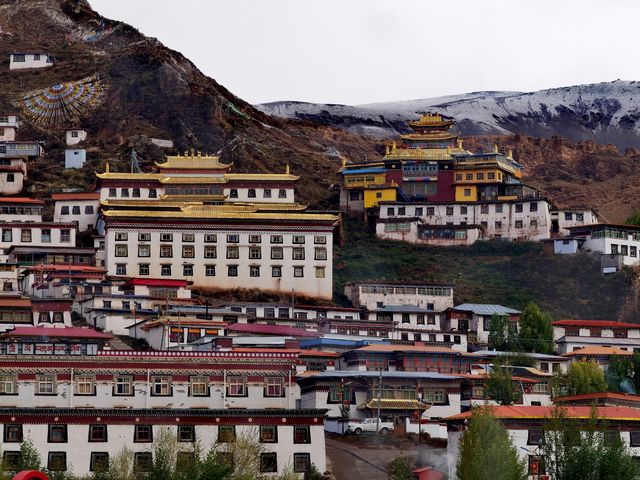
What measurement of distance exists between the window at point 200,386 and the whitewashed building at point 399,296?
39.5m

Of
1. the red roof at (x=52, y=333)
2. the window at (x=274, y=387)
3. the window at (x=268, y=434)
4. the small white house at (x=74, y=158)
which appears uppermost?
the small white house at (x=74, y=158)

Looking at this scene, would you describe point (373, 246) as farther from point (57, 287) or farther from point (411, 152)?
point (57, 287)

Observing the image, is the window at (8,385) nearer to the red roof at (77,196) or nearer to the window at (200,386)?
the window at (200,386)

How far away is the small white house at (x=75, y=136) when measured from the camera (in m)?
152

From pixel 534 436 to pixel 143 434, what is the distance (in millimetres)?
18207

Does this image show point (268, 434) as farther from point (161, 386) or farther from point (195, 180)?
point (195, 180)

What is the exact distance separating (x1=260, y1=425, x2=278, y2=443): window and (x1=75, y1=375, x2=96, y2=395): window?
27.5 feet

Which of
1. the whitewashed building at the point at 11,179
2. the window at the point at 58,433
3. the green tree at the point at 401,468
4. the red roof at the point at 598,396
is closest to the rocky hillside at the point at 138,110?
the whitewashed building at the point at 11,179

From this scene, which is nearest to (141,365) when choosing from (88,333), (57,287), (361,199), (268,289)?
(88,333)

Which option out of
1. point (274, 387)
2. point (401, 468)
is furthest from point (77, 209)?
point (401, 468)

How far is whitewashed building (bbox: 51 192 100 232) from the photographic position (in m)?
126

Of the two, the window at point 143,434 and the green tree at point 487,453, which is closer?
the green tree at point 487,453

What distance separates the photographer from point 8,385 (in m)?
74.8

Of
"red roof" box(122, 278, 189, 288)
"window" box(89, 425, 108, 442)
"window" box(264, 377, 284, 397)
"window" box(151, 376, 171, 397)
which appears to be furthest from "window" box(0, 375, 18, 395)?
"red roof" box(122, 278, 189, 288)
